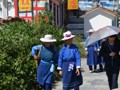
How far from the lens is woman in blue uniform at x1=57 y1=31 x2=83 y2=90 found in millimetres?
9250

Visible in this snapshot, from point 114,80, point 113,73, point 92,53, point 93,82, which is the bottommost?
point 93,82

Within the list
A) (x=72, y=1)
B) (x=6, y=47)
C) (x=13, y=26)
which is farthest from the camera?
(x=72, y=1)

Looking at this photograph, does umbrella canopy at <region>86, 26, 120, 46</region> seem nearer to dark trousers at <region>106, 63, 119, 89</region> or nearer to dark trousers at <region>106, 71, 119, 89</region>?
dark trousers at <region>106, 63, 119, 89</region>

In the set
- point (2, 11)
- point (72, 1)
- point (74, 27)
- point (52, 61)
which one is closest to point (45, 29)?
point (52, 61)

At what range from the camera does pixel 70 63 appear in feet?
30.6

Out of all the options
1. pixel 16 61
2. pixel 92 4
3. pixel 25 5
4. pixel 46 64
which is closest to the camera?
pixel 46 64

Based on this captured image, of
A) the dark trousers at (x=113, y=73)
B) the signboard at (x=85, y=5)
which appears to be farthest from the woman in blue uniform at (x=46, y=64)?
the signboard at (x=85, y=5)

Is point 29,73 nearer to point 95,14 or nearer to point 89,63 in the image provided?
point 89,63

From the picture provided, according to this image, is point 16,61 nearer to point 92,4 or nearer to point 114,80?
point 114,80

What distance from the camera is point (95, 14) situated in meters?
37.3

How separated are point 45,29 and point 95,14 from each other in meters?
23.4

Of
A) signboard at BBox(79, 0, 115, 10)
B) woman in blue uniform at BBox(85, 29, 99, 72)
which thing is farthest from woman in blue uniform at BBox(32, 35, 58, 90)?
signboard at BBox(79, 0, 115, 10)

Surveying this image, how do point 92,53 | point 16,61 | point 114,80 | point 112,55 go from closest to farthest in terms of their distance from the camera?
point 112,55 → point 114,80 → point 16,61 → point 92,53

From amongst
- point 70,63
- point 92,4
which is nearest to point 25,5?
point 70,63
